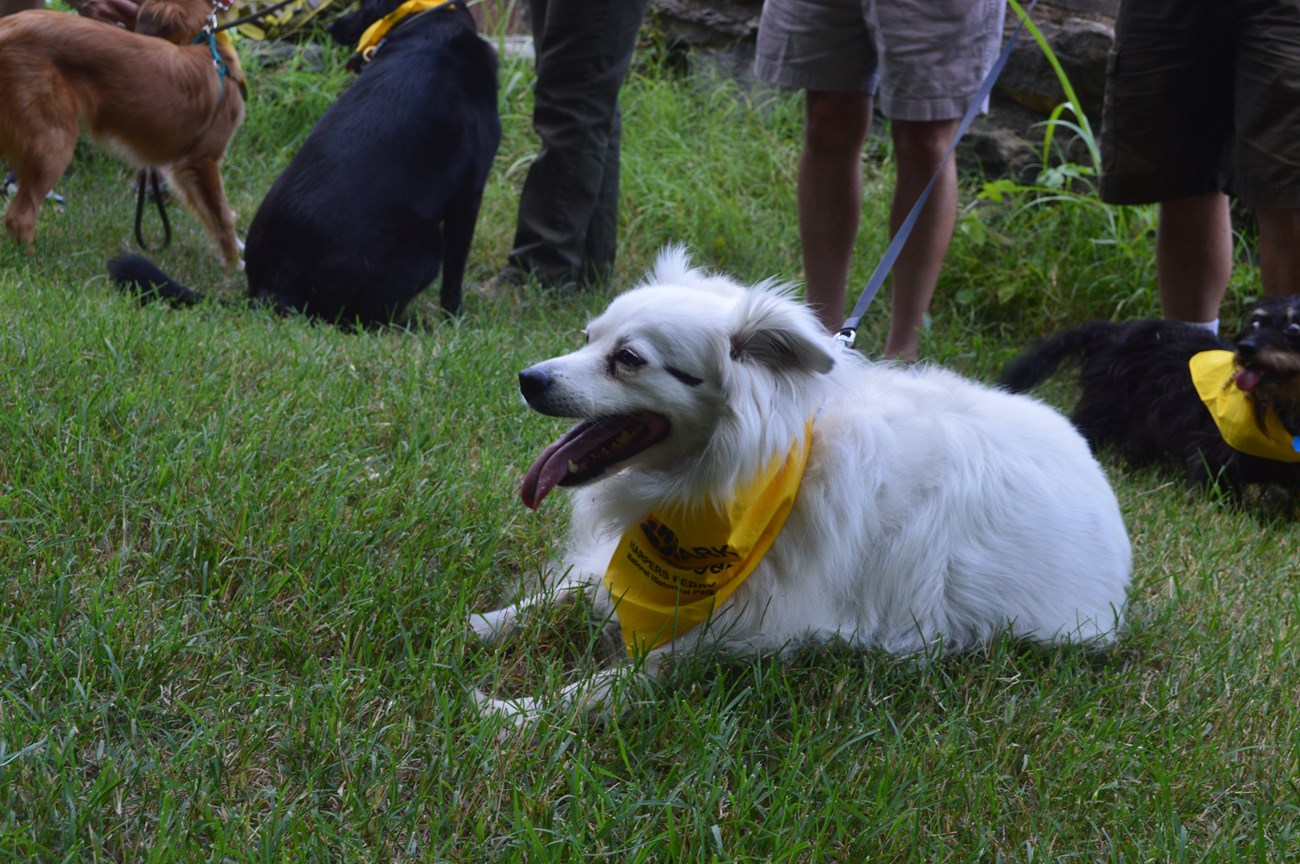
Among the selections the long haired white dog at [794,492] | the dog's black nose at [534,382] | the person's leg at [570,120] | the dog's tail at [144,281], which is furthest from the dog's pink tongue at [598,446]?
the person's leg at [570,120]

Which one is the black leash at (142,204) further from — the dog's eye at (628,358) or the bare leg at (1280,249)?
the bare leg at (1280,249)

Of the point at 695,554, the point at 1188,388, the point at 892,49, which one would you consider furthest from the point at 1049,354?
the point at 695,554

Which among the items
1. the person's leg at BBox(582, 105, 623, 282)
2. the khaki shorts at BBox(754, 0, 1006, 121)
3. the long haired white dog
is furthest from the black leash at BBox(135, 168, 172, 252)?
the long haired white dog

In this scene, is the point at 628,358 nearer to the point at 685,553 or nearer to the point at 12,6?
the point at 685,553

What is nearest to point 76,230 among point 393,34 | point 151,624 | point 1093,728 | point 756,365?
point 393,34

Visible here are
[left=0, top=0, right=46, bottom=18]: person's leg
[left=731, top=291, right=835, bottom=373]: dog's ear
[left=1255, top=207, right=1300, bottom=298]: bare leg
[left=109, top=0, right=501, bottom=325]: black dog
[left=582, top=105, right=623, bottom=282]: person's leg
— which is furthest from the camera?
[left=582, top=105, right=623, bottom=282]: person's leg

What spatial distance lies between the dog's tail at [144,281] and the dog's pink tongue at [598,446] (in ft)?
8.21

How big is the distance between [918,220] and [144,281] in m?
2.84

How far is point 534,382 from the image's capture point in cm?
205

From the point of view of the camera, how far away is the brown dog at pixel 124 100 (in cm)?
429

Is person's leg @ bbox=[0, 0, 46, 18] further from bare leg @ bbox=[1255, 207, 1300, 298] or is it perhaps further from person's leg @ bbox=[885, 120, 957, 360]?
bare leg @ bbox=[1255, 207, 1300, 298]

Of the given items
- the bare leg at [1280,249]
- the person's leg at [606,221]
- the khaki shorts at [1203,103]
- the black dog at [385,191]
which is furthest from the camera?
the person's leg at [606,221]

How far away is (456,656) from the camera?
2.11 meters

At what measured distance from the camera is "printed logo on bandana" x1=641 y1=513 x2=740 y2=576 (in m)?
2.13
